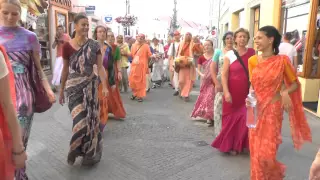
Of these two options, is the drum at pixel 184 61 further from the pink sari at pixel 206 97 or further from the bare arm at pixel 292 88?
the bare arm at pixel 292 88

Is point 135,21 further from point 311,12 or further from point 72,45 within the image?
point 72,45

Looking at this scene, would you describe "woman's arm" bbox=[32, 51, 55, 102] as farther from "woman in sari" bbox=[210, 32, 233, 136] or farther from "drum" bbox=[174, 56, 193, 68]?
"drum" bbox=[174, 56, 193, 68]

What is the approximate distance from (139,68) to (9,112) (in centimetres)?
789

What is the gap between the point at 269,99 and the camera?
343 centimetres

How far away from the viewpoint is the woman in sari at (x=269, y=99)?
3.38 meters

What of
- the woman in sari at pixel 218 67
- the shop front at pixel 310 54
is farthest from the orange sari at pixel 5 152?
the shop front at pixel 310 54

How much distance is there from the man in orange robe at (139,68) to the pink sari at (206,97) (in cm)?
284

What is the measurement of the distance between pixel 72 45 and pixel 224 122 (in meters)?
2.20

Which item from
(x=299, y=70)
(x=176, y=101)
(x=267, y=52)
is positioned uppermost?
(x=267, y=52)

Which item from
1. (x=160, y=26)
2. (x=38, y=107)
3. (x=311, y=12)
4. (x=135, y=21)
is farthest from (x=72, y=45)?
(x=160, y=26)

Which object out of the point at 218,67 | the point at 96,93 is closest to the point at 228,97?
the point at 218,67

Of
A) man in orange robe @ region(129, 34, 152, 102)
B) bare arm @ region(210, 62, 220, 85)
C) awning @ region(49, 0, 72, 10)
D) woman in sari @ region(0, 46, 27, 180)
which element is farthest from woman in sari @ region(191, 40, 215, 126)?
awning @ region(49, 0, 72, 10)

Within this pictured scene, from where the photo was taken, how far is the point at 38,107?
3311 mm

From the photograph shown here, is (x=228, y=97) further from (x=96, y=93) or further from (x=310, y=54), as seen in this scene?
(x=310, y=54)
